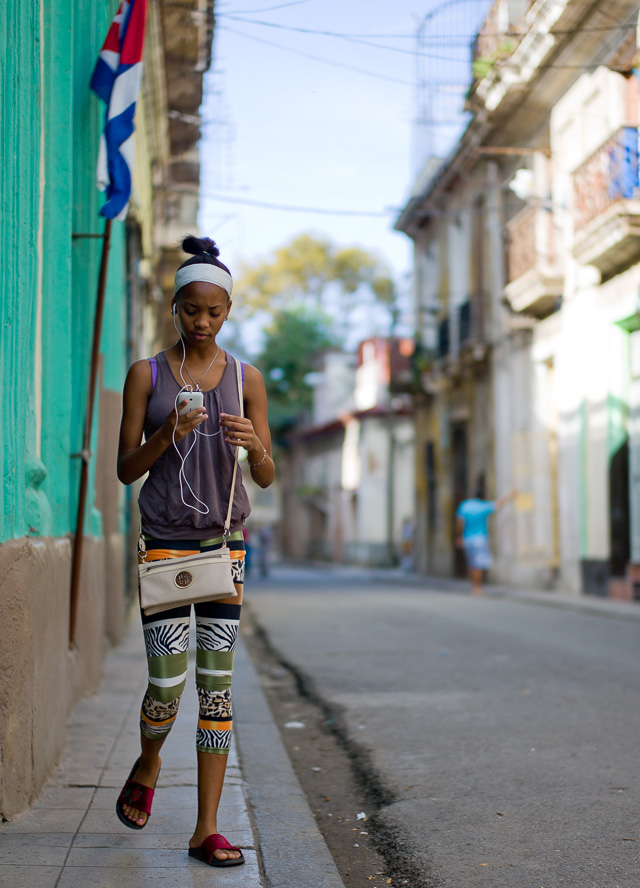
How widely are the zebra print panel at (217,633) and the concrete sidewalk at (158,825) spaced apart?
663 millimetres

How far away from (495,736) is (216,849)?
8.31ft

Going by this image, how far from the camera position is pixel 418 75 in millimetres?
13461

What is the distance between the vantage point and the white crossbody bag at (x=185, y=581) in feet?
11.2

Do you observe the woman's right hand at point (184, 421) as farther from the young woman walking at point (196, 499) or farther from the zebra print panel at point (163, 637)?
the zebra print panel at point (163, 637)

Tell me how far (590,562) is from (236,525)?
14349 mm

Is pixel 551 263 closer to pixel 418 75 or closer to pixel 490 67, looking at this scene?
pixel 490 67

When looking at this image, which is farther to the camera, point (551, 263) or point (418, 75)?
point (551, 263)

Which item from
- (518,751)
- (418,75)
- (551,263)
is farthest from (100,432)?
(551,263)

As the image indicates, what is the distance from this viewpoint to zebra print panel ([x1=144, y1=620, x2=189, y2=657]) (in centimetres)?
353

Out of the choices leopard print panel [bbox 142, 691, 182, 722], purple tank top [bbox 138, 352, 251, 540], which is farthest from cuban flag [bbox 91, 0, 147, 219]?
leopard print panel [bbox 142, 691, 182, 722]

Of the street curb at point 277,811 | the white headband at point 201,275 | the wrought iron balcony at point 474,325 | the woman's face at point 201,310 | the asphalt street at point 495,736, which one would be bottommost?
the street curb at point 277,811

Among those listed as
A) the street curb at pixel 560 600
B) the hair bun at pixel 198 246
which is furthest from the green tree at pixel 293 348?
the hair bun at pixel 198 246

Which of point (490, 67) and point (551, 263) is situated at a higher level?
point (490, 67)

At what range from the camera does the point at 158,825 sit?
3.89m
